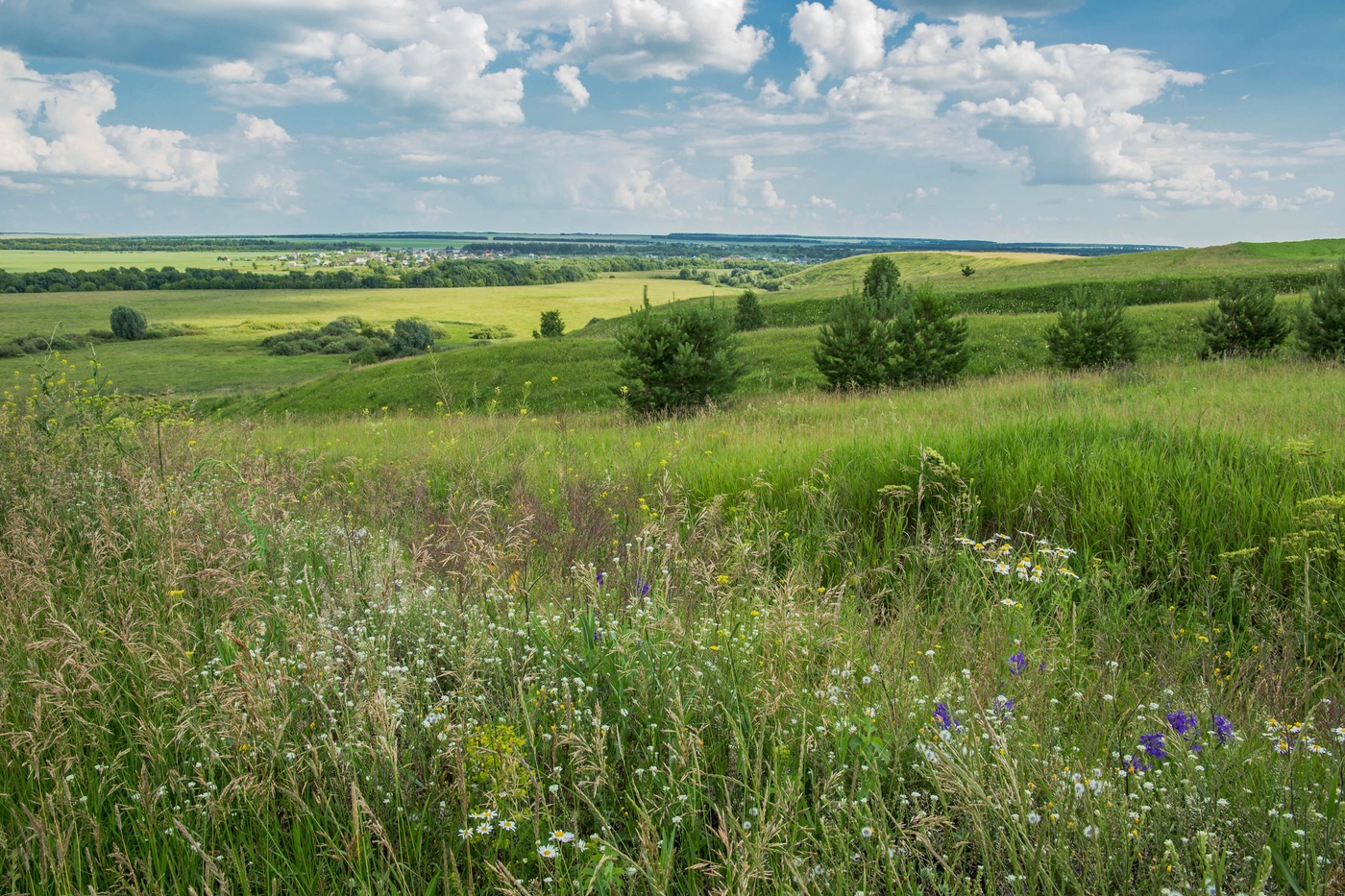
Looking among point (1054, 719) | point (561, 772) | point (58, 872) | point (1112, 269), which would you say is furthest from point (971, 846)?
point (1112, 269)

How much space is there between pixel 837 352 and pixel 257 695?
19672 millimetres

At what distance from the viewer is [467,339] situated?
267 feet

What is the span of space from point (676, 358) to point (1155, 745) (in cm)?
1503

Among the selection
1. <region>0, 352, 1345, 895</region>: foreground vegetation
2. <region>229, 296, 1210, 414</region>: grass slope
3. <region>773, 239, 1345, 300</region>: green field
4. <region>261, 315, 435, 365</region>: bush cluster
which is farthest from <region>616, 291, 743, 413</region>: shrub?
<region>261, 315, 435, 365</region>: bush cluster

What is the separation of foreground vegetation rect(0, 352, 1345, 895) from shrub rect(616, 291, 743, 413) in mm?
11134

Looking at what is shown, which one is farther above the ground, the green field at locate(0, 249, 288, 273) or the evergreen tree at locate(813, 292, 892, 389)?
the green field at locate(0, 249, 288, 273)

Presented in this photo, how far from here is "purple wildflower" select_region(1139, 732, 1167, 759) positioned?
7.11 ft

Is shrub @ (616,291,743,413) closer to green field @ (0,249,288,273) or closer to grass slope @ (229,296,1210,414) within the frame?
grass slope @ (229,296,1210,414)

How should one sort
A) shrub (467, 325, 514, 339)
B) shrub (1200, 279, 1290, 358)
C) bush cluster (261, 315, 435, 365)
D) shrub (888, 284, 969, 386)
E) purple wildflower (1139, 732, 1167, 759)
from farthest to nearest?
1. shrub (467, 325, 514, 339)
2. bush cluster (261, 315, 435, 365)
3. shrub (1200, 279, 1290, 358)
4. shrub (888, 284, 969, 386)
5. purple wildflower (1139, 732, 1167, 759)

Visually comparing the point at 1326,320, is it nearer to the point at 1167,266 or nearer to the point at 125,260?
the point at 1167,266

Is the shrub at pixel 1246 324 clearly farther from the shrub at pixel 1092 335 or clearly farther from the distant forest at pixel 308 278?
the distant forest at pixel 308 278

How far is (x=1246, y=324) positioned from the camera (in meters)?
21.6

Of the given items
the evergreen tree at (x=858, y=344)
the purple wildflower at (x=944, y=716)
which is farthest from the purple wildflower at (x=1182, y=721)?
the evergreen tree at (x=858, y=344)

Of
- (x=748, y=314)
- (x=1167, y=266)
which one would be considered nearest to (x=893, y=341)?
(x=748, y=314)
